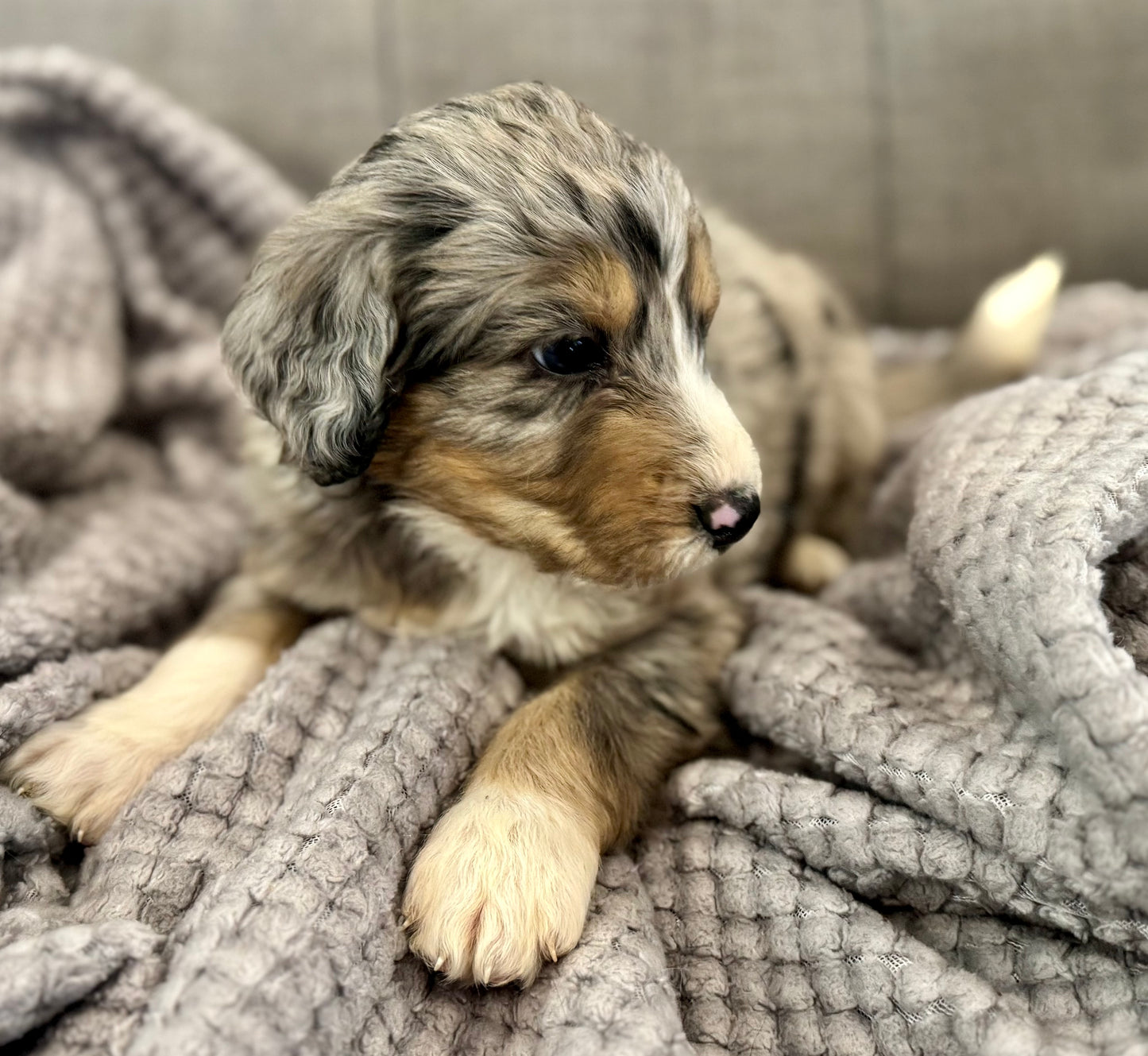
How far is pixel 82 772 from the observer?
5.65 feet

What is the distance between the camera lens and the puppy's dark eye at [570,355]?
1.74 m

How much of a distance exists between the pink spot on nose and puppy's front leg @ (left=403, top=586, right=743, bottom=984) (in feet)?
1.50

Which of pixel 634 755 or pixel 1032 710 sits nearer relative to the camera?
pixel 1032 710

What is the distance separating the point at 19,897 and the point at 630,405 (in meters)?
1.26

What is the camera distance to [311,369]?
1735 mm

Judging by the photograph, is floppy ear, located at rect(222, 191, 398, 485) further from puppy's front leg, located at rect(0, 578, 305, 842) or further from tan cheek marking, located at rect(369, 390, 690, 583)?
puppy's front leg, located at rect(0, 578, 305, 842)

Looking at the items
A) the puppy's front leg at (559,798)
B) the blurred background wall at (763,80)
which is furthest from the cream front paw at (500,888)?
the blurred background wall at (763,80)

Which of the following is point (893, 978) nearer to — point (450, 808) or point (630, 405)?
point (450, 808)

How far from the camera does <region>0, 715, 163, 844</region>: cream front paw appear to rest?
5.57 ft

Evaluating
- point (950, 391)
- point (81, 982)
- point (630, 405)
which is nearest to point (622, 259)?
point (630, 405)

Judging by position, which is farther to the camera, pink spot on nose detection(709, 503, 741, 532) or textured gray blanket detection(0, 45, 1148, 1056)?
pink spot on nose detection(709, 503, 741, 532)

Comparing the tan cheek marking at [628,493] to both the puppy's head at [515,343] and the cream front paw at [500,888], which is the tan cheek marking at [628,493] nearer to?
the puppy's head at [515,343]

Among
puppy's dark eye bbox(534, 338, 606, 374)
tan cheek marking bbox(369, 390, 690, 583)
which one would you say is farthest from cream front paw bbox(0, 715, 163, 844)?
puppy's dark eye bbox(534, 338, 606, 374)

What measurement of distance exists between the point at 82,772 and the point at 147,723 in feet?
0.49
